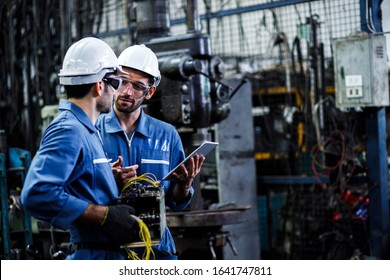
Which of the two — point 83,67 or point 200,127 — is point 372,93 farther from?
point 83,67

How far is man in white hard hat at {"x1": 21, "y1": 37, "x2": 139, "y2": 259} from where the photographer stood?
2.31 metres

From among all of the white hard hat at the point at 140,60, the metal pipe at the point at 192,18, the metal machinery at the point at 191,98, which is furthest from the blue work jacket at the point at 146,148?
the metal pipe at the point at 192,18

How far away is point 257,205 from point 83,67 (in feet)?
10.6

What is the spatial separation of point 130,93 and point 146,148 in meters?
0.27

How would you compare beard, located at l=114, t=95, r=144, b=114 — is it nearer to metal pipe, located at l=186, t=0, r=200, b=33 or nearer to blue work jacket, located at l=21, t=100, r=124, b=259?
blue work jacket, located at l=21, t=100, r=124, b=259

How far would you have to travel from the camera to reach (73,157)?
2369 mm

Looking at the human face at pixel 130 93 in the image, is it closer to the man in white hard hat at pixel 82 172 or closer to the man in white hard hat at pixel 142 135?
the man in white hard hat at pixel 142 135

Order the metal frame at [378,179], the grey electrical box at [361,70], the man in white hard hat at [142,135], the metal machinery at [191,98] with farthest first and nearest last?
the metal frame at [378,179] → the grey electrical box at [361,70] → the metal machinery at [191,98] → the man in white hard hat at [142,135]

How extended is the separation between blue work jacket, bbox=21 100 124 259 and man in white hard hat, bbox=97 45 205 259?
49 centimetres

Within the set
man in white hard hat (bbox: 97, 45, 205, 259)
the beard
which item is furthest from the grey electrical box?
the beard

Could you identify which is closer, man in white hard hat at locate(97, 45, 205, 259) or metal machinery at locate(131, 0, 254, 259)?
man in white hard hat at locate(97, 45, 205, 259)

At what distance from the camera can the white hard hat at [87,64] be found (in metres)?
2.55
